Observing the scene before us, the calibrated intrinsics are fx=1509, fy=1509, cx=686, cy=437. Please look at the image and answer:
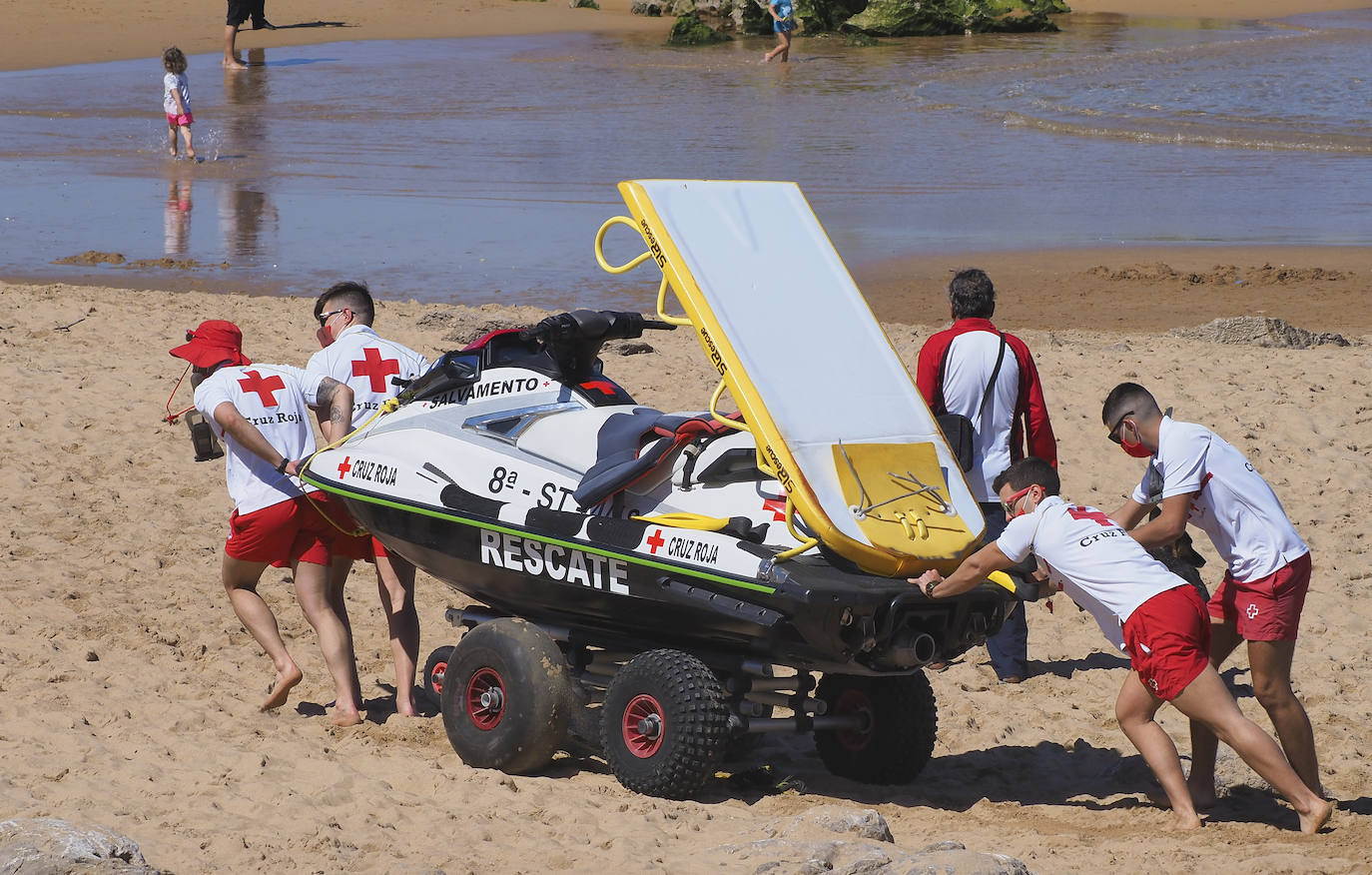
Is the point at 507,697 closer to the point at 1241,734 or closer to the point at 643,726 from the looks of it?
the point at 643,726

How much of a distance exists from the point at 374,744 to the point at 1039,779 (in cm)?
286

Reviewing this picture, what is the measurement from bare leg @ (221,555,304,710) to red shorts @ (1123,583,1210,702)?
11.9 feet

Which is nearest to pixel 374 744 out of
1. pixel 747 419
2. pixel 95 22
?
pixel 747 419

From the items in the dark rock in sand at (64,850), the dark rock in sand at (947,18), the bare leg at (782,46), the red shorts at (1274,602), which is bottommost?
the dark rock in sand at (64,850)

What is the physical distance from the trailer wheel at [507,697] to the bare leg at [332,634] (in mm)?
790

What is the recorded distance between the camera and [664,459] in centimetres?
594

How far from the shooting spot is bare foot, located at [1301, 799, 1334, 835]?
5.41 metres

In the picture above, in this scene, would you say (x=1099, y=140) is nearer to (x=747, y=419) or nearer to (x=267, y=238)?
(x=267, y=238)

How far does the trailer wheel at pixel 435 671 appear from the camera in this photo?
681 centimetres

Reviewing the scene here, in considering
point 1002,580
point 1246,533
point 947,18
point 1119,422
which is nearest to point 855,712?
point 1002,580

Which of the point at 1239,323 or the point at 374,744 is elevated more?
the point at 1239,323

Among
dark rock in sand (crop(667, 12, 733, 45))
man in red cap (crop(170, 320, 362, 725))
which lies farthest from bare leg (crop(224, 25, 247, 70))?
man in red cap (crop(170, 320, 362, 725))

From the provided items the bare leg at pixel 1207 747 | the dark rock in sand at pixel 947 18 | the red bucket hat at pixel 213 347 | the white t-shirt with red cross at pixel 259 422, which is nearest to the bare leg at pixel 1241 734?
the bare leg at pixel 1207 747

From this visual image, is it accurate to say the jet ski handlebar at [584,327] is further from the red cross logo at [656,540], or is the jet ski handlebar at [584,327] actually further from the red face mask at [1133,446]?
the red face mask at [1133,446]
